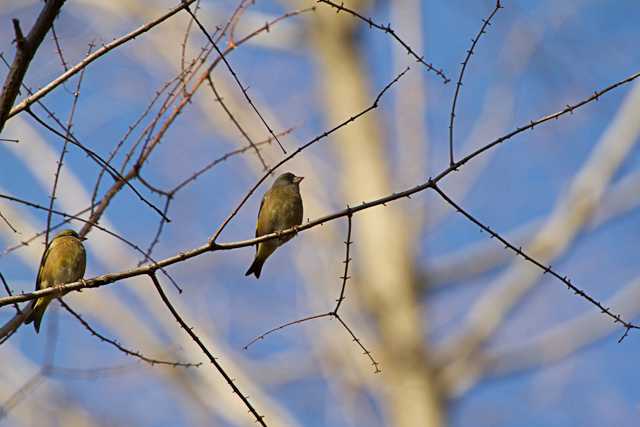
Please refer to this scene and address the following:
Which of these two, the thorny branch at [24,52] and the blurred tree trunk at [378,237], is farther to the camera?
the blurred tree trunk at [378,237]

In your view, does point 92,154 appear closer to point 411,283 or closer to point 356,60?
point 411,283

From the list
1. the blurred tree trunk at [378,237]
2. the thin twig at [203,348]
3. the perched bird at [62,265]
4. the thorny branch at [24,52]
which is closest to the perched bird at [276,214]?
the perched bird at [62,265]

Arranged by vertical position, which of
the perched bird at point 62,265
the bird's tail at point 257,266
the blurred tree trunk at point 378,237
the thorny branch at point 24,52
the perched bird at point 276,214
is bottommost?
the thorny branch at point 24,52

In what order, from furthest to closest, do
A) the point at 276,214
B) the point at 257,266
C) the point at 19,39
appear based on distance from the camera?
the point at 276,214
the point at 257,266
the point at 19,39

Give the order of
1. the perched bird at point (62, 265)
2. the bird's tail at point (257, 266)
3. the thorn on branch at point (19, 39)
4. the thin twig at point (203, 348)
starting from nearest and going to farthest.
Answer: the thorn on branch at point (19, 39) < the thin twig at point (203, 348) < the perched bird at point (62, 265) < the bird's tail at point (257, 266)

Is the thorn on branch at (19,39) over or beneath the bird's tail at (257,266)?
beneath

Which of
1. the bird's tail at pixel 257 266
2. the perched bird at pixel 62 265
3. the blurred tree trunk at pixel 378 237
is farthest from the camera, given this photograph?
the blurred tree trunk at pixel 378 237

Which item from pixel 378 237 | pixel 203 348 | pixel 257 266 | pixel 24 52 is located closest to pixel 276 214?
pixel 257 266

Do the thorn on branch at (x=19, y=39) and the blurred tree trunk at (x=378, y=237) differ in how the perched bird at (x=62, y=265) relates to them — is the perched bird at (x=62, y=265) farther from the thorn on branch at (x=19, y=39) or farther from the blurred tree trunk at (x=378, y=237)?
the blurred tree trunk at (x=378, y=237)

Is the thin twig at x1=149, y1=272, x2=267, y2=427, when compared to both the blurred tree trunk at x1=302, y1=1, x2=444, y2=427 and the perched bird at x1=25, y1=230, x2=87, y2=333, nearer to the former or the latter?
the perched bird at x1=25, y1=230, x2=87, y2=333

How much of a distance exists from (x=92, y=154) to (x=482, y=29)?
1243mm

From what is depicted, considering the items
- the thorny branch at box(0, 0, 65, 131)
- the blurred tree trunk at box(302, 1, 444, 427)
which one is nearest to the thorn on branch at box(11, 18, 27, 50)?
the thorny branch at box(0, 0, 65, 131)

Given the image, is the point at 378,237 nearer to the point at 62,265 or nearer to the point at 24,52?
the point at 62,265

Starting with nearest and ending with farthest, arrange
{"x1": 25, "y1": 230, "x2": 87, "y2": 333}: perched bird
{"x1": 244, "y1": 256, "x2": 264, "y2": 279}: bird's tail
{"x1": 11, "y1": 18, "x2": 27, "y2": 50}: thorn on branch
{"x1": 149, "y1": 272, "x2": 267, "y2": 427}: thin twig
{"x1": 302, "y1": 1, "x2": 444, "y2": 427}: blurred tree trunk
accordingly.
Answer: {"x1": 11, "y1": 18, "x2": 27, "y2": 50}: thorn on branch < {"x1": 149, "y1": 272, "x2": 267, "y2": 427}: thin twig < {"x1": 25, "y1": 230, "x2": 87, "y2": 333}: perched bird < {"x1": 244, "y1": 256, "x2": 264, "y2": 279}: bird's tail < {"x1": 302, "y1": 1, "x2": 444, "y2": 427}: blurred tree trunk
